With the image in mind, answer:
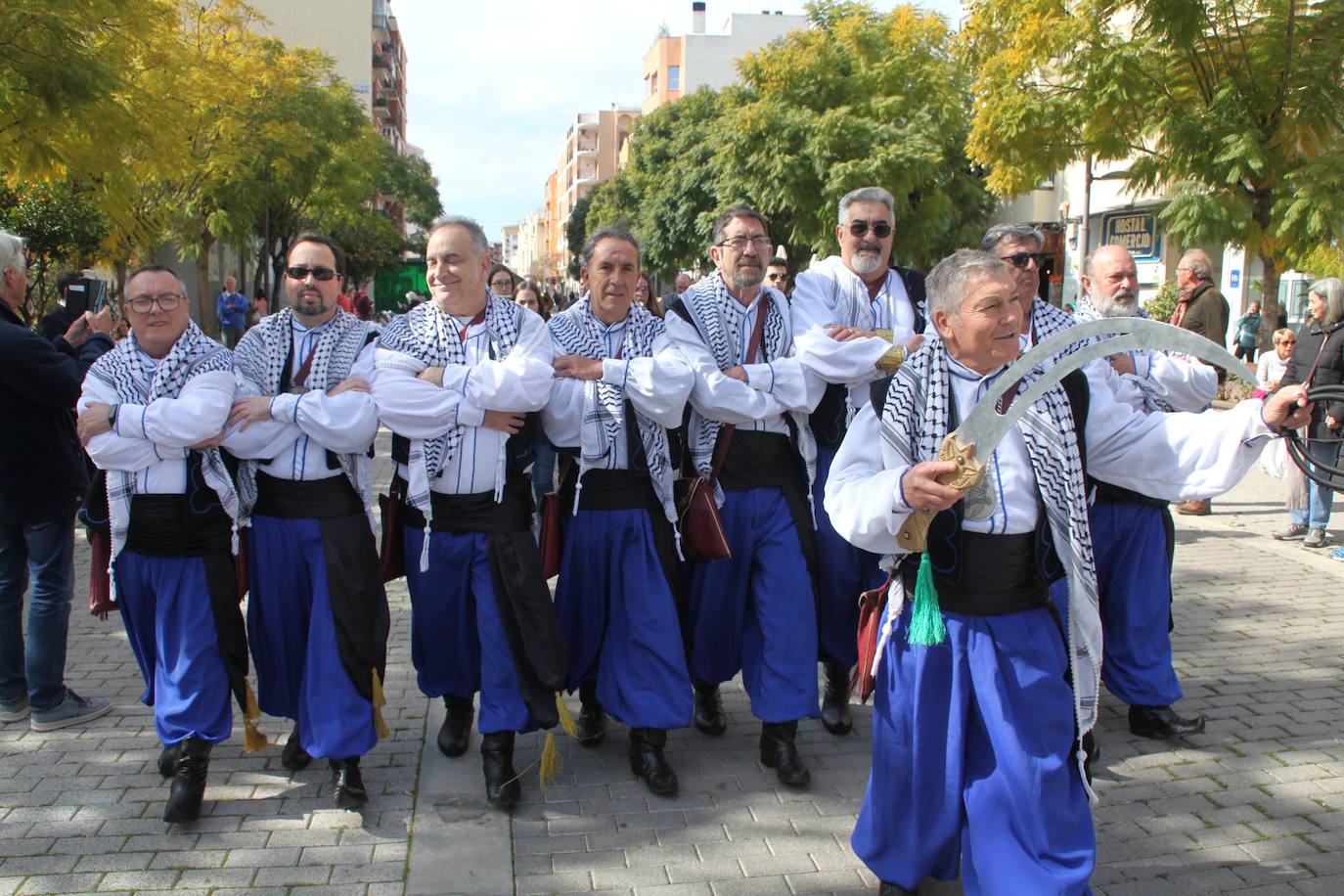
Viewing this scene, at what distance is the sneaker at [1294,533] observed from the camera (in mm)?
8719

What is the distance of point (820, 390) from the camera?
4324mm

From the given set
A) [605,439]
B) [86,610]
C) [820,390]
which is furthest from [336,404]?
[86,610]

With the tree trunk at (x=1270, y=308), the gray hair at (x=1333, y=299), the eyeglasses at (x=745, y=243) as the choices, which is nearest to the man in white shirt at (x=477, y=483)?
the eyeglasses at (x=745, y=243)

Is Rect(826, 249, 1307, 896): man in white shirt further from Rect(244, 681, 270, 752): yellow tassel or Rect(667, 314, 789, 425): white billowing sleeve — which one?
Rect(244, 681, 270, 752): yellow tassel

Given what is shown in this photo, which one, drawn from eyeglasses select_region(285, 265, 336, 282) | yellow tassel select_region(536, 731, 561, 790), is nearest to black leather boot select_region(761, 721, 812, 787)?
yellow tassel select_region(536, 731, 561, 790)

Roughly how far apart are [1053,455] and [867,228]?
1864mm

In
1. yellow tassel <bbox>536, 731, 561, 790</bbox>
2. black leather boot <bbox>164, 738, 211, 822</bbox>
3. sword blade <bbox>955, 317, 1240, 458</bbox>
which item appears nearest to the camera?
sword blade <bbox>955, 317, 1240, 458</bbox>

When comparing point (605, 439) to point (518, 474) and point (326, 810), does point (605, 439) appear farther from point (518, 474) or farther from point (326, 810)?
point (326, 810)

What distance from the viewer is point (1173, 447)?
3029 millimetres

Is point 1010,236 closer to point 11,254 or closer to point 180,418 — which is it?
point 180,418

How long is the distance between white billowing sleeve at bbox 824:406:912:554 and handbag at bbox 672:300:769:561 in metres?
1.15

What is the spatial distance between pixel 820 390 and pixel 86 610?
494 centimetres

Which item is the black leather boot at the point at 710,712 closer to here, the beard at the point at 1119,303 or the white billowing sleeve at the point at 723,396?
the white billowing sleeve at the point at 723,396

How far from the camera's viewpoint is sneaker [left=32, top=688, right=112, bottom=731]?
4609mm
